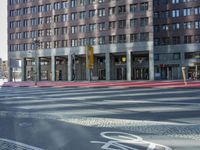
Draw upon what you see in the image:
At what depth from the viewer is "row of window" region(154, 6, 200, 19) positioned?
6494 cm

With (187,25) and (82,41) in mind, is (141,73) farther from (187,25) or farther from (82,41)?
(82,41)

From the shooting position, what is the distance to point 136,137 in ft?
23.6

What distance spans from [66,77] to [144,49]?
23903mm

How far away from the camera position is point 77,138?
7.30 meters

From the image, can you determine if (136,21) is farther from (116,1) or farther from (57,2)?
(57,2)

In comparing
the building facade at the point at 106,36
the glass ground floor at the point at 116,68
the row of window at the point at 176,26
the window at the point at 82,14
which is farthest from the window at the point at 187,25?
the window at the point at 82,14

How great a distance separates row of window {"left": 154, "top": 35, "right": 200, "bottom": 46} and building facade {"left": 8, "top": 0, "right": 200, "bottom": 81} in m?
0.22

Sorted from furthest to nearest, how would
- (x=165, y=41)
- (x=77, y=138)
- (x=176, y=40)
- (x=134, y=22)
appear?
(x=165, y=41)
(x=176, y=40)
(x=134, y=22)
(x=77, y=138)

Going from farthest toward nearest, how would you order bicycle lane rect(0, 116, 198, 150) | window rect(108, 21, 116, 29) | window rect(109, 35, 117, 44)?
window rect(108, 21, 116, 29)
window rect(109, 35, 117, 44)
bicycle lane rect(0, 116, 198, 150)

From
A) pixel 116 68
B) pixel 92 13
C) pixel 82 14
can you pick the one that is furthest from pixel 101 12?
pixel 116 68

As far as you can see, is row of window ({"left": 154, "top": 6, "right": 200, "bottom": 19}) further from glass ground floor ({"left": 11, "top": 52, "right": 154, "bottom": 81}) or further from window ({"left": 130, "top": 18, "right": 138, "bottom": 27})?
window ({"left": 130, "top": 18, "right": 138, "bottom": 27})

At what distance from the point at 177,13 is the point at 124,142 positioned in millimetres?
A: 65155

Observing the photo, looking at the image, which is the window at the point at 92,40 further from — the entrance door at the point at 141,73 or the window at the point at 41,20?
the window at the point at 41,20

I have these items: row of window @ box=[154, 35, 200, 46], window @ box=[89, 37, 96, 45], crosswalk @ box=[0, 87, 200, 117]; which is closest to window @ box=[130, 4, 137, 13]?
window @ box=[89, 37, 96, 45]
